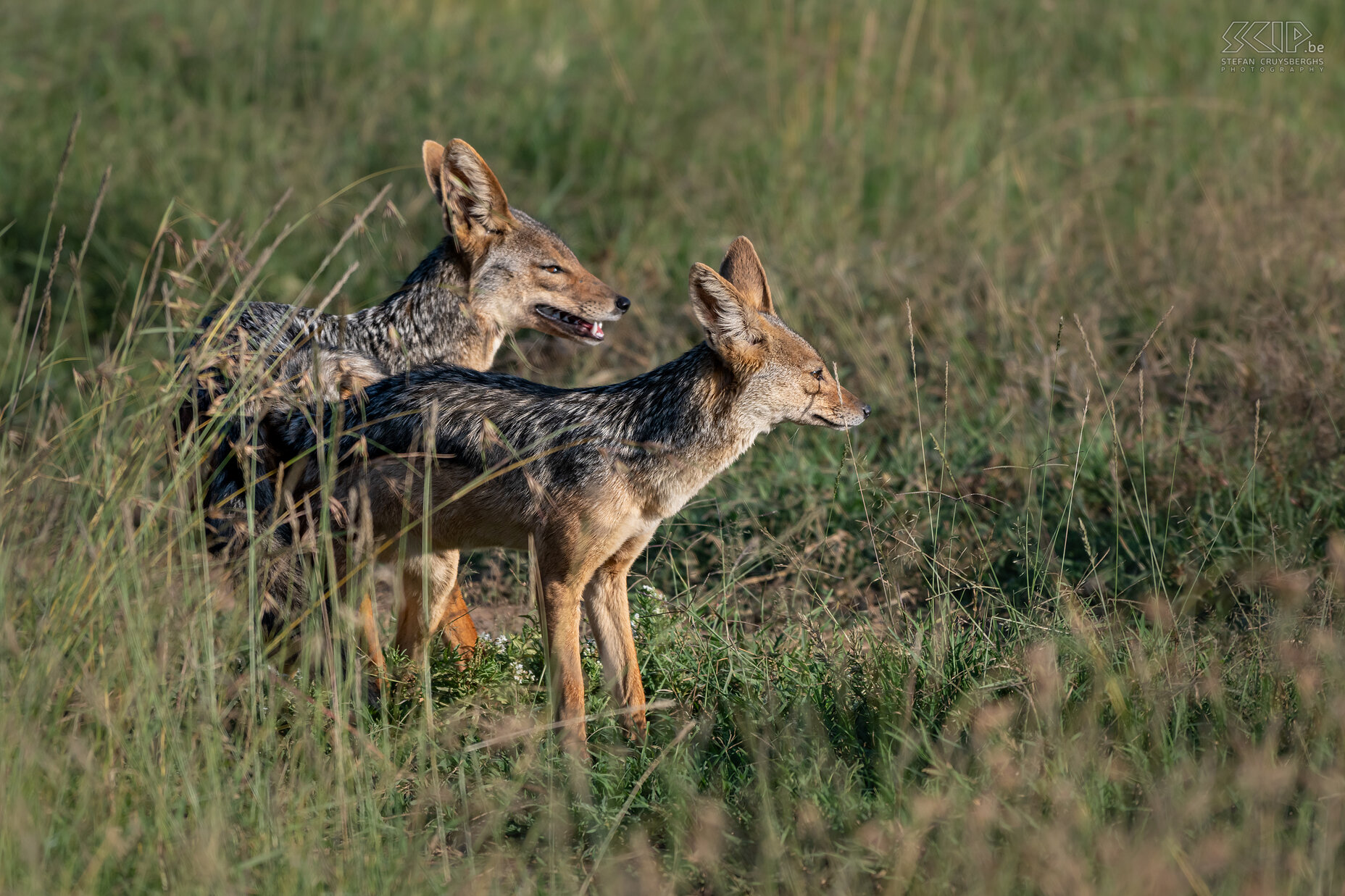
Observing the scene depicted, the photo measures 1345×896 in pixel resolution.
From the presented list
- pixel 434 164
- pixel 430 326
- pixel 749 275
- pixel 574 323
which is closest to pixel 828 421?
pixel 749 275

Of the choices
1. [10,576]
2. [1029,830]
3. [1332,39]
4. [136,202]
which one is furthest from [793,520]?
[1332,39]

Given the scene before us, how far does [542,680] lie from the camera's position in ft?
14.3

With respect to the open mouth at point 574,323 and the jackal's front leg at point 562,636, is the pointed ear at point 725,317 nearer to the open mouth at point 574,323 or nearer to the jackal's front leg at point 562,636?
the jackal's front leg at point 562,636

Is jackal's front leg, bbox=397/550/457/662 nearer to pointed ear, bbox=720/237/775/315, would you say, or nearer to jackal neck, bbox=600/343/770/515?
jackal neck, bbox=600/343/770/515

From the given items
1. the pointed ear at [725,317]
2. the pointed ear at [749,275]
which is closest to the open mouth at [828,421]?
the pointed ear at [725,317]

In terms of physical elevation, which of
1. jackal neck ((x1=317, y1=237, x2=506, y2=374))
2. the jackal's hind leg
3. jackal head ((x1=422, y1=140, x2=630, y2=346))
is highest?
jackal head ((x1=422, y1=140, x2=630, y2=346))

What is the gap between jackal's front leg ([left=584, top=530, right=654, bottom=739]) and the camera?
167 inches

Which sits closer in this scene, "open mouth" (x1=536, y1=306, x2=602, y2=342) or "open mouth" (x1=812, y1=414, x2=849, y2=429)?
"open mouth" (x1=812, y1=414, x2=849, y2=429)

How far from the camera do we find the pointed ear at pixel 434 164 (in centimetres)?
523

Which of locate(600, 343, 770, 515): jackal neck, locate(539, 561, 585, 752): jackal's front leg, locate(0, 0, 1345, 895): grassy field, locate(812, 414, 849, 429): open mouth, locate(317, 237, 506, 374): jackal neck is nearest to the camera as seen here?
locate(0, 0, 1345, 895): grassy field

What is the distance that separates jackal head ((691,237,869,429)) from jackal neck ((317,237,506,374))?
1486 millimetres

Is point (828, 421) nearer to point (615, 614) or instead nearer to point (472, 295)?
point (615, 614)

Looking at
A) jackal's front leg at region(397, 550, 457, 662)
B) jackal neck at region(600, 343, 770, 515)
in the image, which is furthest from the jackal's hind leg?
jackal neck at region(600, 343, 770, 515)

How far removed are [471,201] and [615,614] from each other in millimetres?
2035
